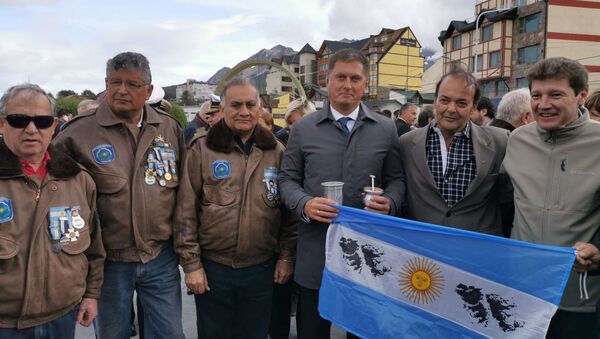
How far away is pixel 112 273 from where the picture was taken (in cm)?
286

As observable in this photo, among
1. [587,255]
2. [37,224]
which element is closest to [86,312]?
[37,224]

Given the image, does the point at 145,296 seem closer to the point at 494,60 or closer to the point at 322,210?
the point at 322,210

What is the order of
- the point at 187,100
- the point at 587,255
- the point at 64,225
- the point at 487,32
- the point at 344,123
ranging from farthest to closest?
the point at 187,100 → the point at 487,32 → the point at 344,123 → the point at 64,225 → the point at 587,255

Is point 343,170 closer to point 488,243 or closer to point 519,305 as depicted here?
point 488,243

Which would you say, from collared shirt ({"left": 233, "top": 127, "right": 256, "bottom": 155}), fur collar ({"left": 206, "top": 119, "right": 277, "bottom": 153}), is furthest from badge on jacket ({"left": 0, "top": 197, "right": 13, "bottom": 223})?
collared shirt ({"left": 233, "top": 127, "right": 256, "bottom": 155})

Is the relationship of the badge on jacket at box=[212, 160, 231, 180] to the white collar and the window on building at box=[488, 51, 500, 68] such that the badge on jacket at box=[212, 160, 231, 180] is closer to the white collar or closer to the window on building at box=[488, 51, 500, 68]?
the white collar

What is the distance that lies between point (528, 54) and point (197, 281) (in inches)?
1583

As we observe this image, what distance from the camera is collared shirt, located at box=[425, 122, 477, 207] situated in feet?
9.35

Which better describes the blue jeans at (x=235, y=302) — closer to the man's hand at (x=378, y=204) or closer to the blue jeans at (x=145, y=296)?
the blue jeans at (x=145, y=296)

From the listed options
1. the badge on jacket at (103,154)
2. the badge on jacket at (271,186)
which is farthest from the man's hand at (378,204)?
the badge on jacket at (103,154)

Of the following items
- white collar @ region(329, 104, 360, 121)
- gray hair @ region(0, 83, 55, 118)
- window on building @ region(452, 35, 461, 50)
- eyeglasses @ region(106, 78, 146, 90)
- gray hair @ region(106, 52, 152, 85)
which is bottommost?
white collar @ region(329, 104, 360, 121)

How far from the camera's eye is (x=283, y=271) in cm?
323

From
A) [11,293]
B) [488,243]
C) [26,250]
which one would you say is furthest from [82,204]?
[488,243]

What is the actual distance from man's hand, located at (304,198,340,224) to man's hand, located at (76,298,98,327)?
148cm
